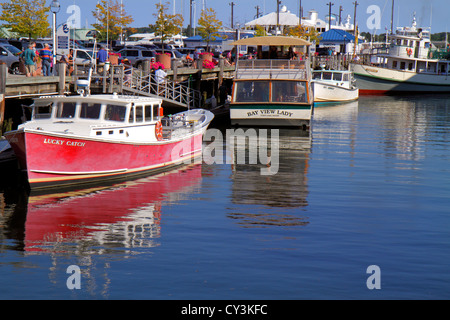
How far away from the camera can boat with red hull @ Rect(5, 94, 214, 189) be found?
57.2 feet

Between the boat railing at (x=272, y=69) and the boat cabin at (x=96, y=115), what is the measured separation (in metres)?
13.0

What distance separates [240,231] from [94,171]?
6.02 m

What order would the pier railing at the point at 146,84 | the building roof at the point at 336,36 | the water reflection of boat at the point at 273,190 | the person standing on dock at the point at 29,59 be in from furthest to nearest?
the building roof at the point at 336,36 < the pier railing at the point at 146,84 < the person standing on dock at the point at 29,59 < the water reflection of boat at the point at 273,190

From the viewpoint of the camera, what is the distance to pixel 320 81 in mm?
47969

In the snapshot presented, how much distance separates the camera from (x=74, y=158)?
1797 cm

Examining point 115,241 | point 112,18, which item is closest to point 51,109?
point 115,241

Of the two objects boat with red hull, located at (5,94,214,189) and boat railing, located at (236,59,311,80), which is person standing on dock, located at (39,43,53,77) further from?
boat railing, located at (236,59,311,80)

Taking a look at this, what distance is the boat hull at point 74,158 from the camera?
56.6 feet

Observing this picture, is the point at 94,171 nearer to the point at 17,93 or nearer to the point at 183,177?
the point at 183,177

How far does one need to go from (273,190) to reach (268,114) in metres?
12.8
